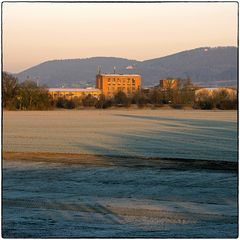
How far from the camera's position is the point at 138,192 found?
551 inches

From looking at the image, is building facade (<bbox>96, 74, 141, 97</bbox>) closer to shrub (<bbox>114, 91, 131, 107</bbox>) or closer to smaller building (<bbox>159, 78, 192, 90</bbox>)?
shrub (<bbox>114, 91, 131, 107</bbox>)

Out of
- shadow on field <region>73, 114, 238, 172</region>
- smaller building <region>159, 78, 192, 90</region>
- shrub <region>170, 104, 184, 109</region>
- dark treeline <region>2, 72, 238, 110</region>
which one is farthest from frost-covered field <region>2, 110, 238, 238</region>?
smaller building <region>159, 78, 192, 90</region>

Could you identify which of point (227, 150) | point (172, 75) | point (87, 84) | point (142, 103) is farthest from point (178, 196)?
point (87, 84)

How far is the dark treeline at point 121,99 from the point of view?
8500cm

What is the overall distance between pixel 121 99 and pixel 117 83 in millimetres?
15459

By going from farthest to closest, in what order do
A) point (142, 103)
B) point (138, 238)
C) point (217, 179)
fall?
point (142, 103), point (217, 179), point (138, 238)

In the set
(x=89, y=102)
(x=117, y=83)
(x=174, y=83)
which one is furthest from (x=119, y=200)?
(x=117, y=83)

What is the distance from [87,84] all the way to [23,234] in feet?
416

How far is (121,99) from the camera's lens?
336ft

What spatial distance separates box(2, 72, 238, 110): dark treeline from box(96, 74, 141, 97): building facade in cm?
340

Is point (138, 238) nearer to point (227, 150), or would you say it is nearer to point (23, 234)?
point (23, 234)

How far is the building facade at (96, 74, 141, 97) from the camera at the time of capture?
359ft

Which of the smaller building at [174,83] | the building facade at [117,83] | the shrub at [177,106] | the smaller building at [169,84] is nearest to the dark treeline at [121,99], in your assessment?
the shrub at [177,106]

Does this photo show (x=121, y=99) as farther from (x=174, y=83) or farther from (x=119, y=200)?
(x=119, y=200)
